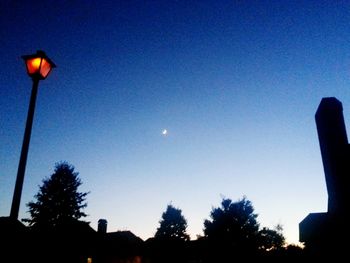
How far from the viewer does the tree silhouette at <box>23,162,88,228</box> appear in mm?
41438

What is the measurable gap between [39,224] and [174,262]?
761 inches

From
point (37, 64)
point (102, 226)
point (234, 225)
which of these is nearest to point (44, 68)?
point (37, 64)

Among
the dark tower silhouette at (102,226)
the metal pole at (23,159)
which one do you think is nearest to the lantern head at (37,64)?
the metal pole at (23,159)

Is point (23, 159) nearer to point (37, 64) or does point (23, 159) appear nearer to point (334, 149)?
point (37, 64)

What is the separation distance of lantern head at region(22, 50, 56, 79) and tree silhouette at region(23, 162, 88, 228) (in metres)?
37.8

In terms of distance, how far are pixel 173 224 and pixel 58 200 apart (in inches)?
1113

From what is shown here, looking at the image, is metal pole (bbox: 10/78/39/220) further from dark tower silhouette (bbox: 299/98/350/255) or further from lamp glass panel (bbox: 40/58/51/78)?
dark tower silhouette (bbox: 299/98/350/255)

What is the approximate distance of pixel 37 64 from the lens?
6.59 m

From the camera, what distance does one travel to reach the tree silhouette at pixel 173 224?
63406 mm

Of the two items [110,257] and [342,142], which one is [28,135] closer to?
[342,142]

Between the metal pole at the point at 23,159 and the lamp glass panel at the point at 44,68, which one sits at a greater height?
the lamp glass panel at the point at 44,68

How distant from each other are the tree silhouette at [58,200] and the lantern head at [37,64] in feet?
124

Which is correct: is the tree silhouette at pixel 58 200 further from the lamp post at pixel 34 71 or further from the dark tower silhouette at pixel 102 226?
the lamp post at pixel 34 71

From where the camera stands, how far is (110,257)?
36.2 meters
